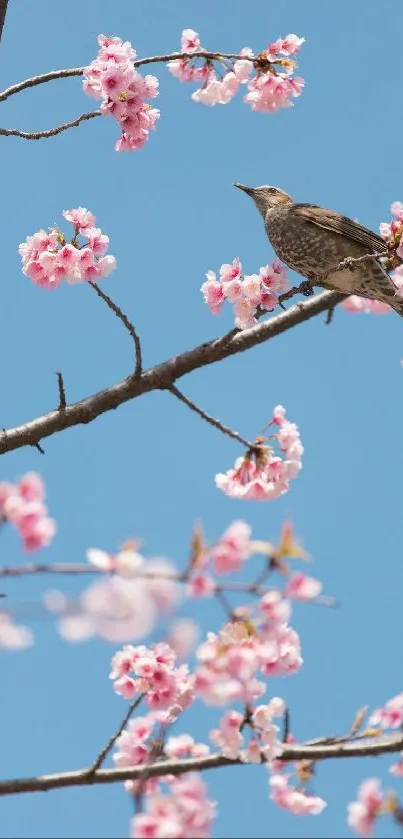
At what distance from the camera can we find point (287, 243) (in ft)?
25.1

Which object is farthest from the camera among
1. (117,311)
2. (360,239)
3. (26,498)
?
(360,239)

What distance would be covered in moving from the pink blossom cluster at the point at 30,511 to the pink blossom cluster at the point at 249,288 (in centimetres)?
279

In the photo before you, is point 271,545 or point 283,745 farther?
point 283,745

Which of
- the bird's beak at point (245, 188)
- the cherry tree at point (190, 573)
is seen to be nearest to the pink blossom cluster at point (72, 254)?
the cherry tree at point (190, 573)

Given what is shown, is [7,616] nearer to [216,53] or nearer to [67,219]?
[67,219]

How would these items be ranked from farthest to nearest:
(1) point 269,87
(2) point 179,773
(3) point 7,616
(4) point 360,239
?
(4) point 360,239 → (1) point 269,87 → (2) point 179,773 → (3) point 7,616

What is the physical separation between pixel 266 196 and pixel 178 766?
19.0 ft

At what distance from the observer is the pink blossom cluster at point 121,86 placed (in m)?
5.86

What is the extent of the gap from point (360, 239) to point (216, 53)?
1.99 m

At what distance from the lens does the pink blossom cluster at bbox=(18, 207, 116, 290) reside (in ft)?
19.2

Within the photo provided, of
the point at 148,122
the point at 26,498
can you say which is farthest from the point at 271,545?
the point at 148,122

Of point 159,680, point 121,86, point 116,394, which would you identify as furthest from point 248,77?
point 159,680

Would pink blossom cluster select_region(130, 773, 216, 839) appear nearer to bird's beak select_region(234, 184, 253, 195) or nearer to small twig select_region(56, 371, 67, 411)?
small twig select_region(56, 371, 67, 411)

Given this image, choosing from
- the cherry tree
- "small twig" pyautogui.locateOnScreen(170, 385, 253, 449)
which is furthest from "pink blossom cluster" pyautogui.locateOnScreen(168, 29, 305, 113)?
"small twig" pyautogui.locateOnScreen(170, 385, 253, 449)
